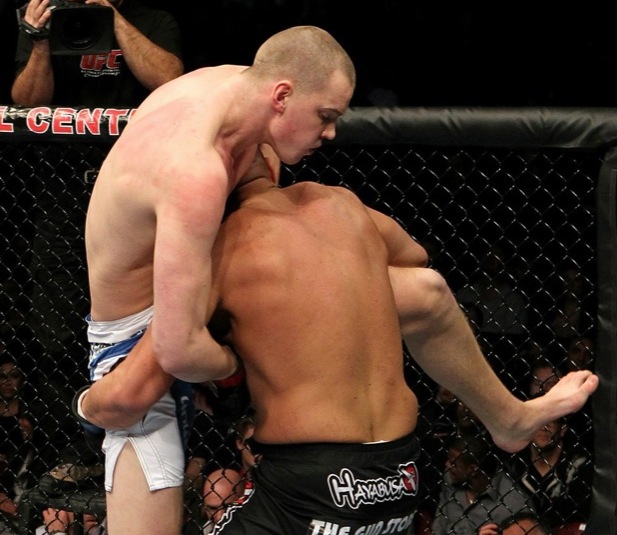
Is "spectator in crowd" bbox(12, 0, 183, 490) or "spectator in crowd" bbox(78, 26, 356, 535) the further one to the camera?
"spectator in crowd" bbox(12, 0, 183, 490)

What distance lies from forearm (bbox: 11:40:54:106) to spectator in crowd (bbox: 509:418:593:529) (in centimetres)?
149

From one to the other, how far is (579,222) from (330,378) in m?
1.90

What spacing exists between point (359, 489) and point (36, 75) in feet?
4.73

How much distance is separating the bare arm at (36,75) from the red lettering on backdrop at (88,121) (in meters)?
0.33

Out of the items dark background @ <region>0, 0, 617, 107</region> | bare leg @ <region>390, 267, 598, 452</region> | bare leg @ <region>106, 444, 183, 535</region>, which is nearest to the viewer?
bare leg @ <region>106, 444, 183, 535</region>

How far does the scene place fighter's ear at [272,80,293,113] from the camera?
1901 millimetres

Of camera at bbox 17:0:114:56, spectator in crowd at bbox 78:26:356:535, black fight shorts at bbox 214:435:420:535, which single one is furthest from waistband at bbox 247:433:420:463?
camera at bbox 17:0:114:56

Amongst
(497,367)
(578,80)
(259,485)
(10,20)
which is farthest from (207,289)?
(10,20)

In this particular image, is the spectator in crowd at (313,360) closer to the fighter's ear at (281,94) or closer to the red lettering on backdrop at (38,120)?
the fighter's ear at (281,94)

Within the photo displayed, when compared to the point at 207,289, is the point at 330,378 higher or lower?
lower

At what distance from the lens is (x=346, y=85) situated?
1915 mm

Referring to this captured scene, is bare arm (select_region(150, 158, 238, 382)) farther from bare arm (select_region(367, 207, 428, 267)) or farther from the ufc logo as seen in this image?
the ufc logo

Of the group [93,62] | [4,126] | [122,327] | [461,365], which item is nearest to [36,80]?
[93,62]

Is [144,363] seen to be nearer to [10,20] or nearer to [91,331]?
[91,331]
